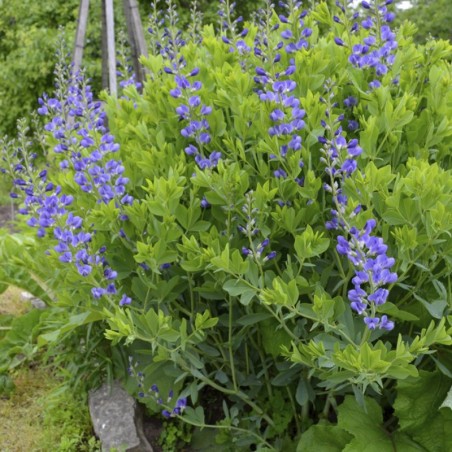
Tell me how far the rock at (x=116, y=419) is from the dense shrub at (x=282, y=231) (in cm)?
22

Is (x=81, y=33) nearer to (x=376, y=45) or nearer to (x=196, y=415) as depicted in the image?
(x=376, y=45)

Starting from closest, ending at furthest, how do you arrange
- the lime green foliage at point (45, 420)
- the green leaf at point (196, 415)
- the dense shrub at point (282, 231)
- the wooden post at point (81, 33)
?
the dense shrub at point (282, 231) → the green leaf at point (196, 415) → the lime green foliage at point (45, 420) → the wooden post at point (81, 33)

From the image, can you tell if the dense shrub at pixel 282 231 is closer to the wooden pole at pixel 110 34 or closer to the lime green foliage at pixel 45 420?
the lime green foliage at pixel 45 420

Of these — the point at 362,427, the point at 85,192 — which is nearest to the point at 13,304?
the point at 85,192

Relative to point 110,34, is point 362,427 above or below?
below

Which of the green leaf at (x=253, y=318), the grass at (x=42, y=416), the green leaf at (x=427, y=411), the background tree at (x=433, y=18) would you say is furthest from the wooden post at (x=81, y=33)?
the background tree at (x=433, y=18)

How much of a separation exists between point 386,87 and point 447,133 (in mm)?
276

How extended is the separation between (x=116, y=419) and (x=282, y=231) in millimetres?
1305

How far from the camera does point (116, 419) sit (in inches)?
122

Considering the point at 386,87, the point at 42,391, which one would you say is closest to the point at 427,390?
the point at 386,87

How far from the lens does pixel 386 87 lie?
2.37 metres

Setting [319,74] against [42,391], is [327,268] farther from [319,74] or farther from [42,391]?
[42,391]

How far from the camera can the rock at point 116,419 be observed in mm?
3006

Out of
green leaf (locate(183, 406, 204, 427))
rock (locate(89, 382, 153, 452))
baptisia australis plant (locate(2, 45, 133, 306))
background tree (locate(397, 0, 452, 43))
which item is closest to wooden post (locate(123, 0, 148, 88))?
baptisia australis plant (locate(2, 45, 133, 306))
